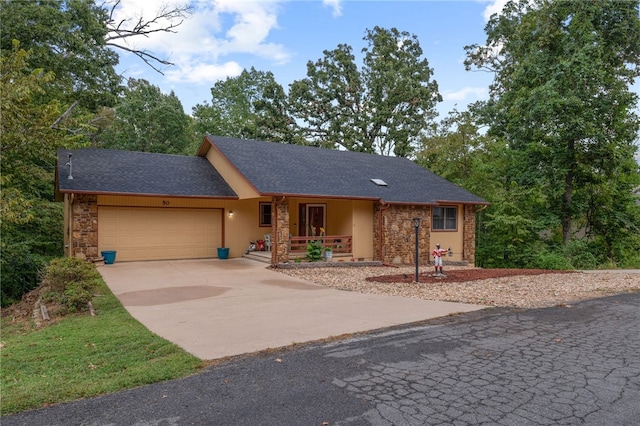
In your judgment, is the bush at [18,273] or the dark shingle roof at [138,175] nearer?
the bush at [18,273]

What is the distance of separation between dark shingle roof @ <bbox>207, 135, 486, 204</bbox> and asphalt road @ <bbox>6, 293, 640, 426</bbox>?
8.59m

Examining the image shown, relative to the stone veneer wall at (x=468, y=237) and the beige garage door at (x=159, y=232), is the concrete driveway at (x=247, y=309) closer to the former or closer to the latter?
the beige garage door at (x=159, y=232)

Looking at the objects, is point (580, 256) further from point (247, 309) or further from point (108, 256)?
point (108, 256)

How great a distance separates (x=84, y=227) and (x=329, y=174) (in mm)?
8730

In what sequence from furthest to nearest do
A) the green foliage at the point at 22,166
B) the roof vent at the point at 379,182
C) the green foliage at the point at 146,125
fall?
1. the green foliage at the point at 146,125
2. the roof vent at the point at 379,182
3. the green foliage at the point at 22,166

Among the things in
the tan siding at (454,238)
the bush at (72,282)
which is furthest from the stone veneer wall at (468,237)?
the bush at (72,282)

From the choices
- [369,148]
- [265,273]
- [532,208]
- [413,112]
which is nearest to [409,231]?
[265,273]

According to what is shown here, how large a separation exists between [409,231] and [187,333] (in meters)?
11.1

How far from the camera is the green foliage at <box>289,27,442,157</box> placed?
29.5 metres

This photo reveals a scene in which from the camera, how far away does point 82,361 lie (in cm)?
454

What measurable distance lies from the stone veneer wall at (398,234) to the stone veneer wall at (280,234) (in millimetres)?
3695

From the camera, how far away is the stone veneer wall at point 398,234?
14.8 m

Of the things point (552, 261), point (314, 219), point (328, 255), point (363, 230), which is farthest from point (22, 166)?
point (552, 261)

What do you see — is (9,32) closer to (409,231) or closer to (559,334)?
(409,231)
